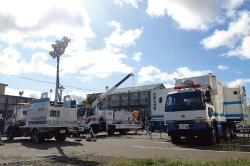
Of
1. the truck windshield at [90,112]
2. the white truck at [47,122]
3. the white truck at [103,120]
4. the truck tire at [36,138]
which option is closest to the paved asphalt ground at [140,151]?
the truck tire at [36,138]

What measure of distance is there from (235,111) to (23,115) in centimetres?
1546

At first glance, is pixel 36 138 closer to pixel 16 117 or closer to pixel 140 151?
pixel 16 117

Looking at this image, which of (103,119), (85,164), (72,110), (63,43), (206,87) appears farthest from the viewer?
(103,119)

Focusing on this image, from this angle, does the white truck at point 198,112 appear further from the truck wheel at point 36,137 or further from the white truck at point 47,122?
the truck wheel at point 36,137

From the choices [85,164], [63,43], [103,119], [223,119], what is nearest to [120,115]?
[103,119]

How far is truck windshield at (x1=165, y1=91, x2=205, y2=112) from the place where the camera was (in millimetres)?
9477

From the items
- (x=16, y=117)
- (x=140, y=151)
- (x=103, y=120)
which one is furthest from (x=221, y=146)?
(x=16, y=117)

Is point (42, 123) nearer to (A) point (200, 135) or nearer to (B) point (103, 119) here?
(B) point (103, 119)

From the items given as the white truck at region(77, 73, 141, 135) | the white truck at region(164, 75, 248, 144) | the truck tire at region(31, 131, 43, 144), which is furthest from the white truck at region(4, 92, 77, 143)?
the white truck at region(164, 75, 248, 144)

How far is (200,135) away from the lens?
9.37m

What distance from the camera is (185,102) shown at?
9820 millimetres

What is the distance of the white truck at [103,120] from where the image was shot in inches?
705

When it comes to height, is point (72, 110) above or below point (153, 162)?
above

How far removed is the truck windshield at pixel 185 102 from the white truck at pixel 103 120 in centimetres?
967
